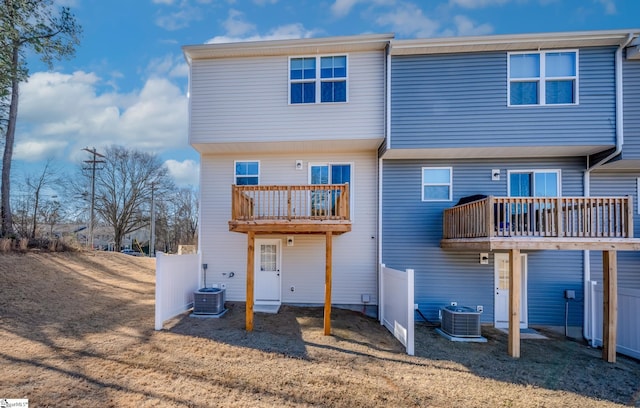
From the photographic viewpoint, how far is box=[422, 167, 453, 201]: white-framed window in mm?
8328

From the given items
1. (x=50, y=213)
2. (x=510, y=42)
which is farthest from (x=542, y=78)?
(x=50, y=213)

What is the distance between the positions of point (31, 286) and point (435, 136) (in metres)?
12.5

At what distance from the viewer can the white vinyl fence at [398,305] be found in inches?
228

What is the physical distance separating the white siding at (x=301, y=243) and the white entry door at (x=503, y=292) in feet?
10.9

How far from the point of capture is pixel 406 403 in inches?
155

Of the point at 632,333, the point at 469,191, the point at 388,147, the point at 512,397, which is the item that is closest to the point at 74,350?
the point at 512,397

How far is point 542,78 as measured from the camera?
24.5ft

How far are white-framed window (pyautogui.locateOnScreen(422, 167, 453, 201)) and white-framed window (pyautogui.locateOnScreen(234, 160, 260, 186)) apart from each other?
4.98 m

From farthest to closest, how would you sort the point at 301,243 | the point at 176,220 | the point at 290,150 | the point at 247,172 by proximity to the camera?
the point at 176,220
the point at 247,172
the point at 301,243
the point at 290,150

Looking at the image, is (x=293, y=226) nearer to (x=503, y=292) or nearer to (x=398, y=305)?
(x=398, y=305)

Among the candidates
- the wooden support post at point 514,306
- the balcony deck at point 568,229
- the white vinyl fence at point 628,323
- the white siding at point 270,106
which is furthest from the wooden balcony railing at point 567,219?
the white siding at point 270,106

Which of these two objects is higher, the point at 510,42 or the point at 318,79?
Result: the point at 510,42

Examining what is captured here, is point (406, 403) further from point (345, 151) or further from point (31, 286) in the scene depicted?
point (31, 286)

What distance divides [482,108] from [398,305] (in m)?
5.44
